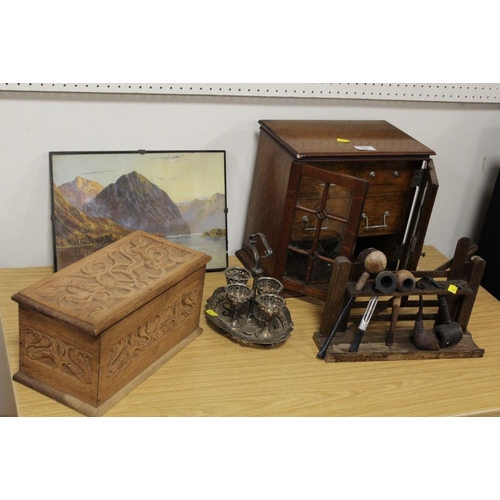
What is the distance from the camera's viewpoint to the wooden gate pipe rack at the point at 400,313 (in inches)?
82.0

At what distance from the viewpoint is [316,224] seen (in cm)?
226

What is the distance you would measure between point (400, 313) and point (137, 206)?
948 millimetres

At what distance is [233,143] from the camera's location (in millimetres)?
2496

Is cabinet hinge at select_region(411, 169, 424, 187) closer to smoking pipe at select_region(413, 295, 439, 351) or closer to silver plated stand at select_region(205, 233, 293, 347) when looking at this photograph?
smoking pipe at select_region(413, 295, 439, 351)

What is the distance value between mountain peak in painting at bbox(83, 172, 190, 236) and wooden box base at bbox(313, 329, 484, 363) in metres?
0.66

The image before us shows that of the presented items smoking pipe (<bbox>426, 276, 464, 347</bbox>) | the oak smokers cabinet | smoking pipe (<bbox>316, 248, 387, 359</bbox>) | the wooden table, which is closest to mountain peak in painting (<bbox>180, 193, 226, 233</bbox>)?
the oak smokers cabinet

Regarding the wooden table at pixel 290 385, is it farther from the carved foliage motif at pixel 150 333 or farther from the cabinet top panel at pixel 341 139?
the cabinet top panel at pixel 341 139

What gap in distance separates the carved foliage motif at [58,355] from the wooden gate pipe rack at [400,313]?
0.72m

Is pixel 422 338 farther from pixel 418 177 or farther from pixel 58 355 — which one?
pixel 58 355

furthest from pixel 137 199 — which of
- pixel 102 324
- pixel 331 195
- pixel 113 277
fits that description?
pixel 102 324

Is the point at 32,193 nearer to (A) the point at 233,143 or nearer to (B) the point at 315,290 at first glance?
(A) the point at 233,143

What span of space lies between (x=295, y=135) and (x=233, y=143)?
0.28 meters

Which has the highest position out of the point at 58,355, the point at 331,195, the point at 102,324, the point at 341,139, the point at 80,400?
the point at 341,139

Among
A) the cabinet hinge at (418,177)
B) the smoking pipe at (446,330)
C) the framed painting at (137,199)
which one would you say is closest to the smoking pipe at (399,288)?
the smoking pipe at (446,330)
